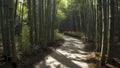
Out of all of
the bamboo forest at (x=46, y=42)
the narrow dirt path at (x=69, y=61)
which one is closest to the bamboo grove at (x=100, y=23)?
the bamboo forest at (x=46, y=42)

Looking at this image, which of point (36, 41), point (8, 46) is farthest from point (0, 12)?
point (36, 41)

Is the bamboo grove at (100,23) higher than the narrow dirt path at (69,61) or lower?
higher

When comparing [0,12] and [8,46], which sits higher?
[0,12]

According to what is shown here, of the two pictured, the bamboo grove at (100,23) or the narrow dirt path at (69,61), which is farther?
the narrow dirt path at (69,61)

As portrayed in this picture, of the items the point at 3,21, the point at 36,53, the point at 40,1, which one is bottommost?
the point at 36,53

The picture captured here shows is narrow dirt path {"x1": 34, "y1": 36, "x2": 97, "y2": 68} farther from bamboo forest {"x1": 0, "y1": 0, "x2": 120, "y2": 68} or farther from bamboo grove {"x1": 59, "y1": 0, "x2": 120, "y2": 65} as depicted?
bamboo grove {"x1": 59, "y1": 0, "x2": 120, "y2": 65}

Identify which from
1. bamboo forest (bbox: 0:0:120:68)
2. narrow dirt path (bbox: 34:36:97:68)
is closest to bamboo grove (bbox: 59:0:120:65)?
bamboo forest (bbox: 0:0:120:68)

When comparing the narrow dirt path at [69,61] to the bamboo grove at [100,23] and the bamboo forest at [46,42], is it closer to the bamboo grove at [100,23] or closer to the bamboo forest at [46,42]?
the bamboo forest at [46,42]

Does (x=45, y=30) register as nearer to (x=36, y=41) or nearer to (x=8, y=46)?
(x=36, y=41)

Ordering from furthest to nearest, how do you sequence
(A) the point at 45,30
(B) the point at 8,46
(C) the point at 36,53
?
(A) the point at 45,30 → (C) the point at 36,53 → (B) the point at 8,46

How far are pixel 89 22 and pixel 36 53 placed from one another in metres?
12.7

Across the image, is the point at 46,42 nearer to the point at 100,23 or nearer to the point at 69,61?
the point at 100,23

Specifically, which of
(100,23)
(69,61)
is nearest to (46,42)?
(100,23)

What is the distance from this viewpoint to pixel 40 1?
68.6 feet
